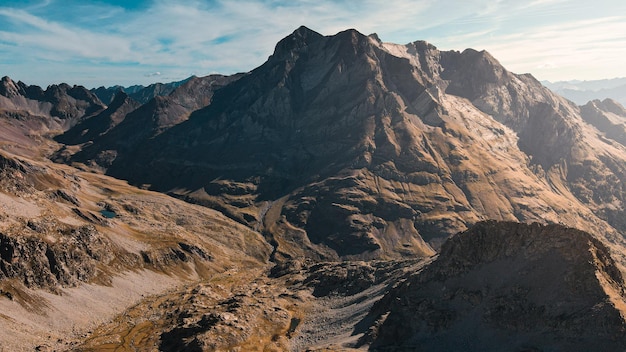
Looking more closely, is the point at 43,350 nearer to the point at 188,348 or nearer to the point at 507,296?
the point at 188,348

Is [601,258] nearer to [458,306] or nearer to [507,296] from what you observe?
[507,296]

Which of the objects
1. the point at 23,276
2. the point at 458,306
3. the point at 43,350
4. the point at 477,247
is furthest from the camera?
the point at 23,276

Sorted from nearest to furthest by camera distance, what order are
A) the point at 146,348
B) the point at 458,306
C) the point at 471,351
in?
the point at 471,351 → the point at 458,306 → the point at 146,348

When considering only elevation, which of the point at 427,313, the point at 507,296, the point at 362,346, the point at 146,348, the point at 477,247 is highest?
the point at 477,247

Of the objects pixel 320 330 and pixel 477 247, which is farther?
pixel 320 330

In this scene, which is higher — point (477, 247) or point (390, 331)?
point (477, 247)

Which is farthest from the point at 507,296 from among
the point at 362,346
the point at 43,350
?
the point at 43,350
